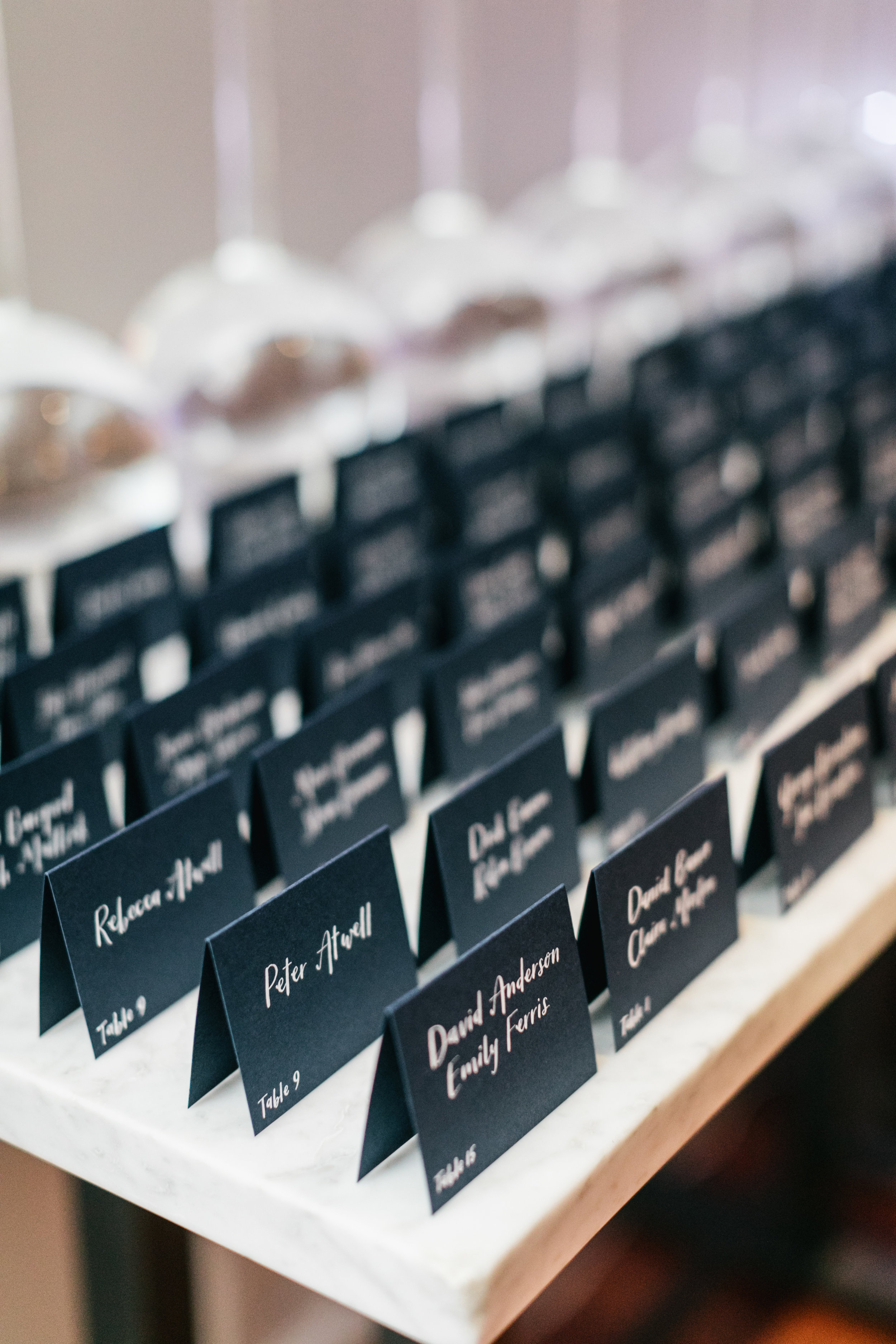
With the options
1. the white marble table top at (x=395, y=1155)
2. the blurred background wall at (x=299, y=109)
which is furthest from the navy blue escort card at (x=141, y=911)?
the blurred background wall at (x=299, y=109)

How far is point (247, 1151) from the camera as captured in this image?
85 centimetres

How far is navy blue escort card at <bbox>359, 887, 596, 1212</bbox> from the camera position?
0.77m

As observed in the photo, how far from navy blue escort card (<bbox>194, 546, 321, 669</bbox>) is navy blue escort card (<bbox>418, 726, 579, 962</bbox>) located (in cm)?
38

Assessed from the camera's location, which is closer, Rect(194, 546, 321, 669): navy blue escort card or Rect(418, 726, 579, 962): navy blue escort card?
Rect(418, 726, 579, 962): navy blue escort card

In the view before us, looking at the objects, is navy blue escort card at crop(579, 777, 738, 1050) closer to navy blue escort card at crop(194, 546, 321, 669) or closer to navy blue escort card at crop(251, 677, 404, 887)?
navy blue escort card at crop(251, 677, 404, 887)

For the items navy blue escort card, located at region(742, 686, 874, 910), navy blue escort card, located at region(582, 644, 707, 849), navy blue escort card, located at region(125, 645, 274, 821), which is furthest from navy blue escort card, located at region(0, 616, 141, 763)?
navy blue escort card, located at region(742, 686, 874, 910)

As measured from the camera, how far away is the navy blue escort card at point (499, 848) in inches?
39.3

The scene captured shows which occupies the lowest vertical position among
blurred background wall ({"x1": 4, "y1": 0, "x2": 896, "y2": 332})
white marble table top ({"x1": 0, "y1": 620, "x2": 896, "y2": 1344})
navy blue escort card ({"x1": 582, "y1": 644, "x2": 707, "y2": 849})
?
white marble table top ({"x1": 0, "y1": 620, "x2": 896, "y2": 1344})

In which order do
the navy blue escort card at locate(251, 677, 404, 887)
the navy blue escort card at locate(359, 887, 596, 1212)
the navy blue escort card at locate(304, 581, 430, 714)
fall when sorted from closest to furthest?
the navy blue escort card at locate(359, 887, 596, 1212) < the navy blue escort card at locate(251, 677, 404, 887) < the navy blue escort card at locate(304, 581, 430, 714)

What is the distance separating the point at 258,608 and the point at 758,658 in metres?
0.53

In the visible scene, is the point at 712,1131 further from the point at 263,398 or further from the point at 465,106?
the point at 465,106

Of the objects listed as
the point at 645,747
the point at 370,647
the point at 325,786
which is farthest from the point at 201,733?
the point at 645,747

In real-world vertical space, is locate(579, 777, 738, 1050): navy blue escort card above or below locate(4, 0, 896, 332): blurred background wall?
below

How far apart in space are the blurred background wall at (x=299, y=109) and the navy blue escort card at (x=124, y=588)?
3.98ft
